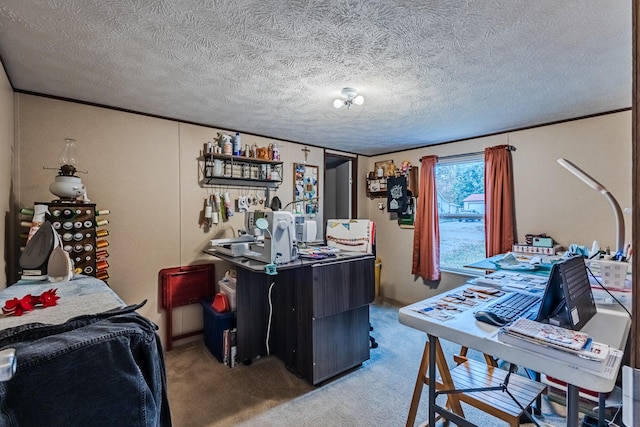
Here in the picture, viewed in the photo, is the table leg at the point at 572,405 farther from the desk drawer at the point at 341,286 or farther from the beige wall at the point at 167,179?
the beige wall at the point at 167,179

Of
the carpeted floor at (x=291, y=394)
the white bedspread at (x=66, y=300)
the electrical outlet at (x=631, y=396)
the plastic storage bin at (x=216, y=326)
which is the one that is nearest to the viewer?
the electrical outlet at (x=631, y=396)

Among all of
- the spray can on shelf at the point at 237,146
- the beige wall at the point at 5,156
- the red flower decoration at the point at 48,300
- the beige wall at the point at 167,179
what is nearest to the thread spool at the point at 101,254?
the beige wall at the point at 167,179

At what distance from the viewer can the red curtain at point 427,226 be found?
3.90m

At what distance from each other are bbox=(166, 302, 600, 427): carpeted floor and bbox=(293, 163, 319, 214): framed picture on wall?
2.03m

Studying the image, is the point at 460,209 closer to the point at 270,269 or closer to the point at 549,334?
the point at 270,269

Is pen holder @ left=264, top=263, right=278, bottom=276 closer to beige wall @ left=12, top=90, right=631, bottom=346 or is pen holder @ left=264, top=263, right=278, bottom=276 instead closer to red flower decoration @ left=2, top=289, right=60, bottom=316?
red flower decoration @ left=2, top=289, right=60, bottom=316

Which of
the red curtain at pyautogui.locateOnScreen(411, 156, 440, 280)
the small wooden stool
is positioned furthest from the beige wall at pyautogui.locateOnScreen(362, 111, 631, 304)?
the small wooden stool

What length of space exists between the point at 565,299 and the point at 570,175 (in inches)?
96.4

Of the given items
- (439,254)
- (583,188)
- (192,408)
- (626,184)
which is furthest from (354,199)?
(192,408)

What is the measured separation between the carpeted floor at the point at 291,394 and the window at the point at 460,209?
1.40 metres

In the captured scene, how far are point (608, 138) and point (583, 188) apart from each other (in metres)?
0.49

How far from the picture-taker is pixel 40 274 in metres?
1.71

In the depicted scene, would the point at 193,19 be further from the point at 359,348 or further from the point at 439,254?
the point at 439,254

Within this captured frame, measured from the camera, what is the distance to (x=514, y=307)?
1.37 metres
